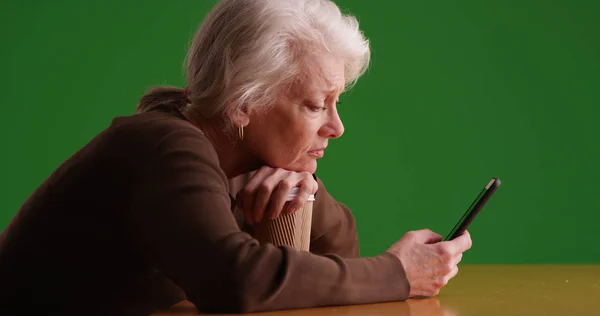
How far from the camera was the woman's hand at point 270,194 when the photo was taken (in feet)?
4.78

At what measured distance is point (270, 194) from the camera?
4.80ft

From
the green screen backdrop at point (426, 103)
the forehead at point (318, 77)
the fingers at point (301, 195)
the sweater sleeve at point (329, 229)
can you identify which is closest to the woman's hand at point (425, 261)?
the fingers at point (301, 195)

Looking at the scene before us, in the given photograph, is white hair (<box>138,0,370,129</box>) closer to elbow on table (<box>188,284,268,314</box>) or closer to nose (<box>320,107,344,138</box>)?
nose (<box>320,107,344,138</box>)

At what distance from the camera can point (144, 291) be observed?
133cm

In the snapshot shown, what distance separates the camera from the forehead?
1488 millimetres

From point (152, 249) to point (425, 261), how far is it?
424mm

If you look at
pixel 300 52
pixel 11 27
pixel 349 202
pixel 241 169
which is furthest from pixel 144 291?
pixel 11 27

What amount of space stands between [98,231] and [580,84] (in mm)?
2572

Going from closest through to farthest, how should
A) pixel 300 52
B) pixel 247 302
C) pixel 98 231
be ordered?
pixel 247 302 < pixel 98 231 < pixel 300 52

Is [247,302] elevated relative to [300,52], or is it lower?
lower

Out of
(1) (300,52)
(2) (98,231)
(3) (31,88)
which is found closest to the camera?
(2) (98,231)

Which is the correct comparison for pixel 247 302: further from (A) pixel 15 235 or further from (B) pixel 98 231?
(A) pixel 15 235

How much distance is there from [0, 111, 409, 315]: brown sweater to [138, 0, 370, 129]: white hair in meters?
0.14

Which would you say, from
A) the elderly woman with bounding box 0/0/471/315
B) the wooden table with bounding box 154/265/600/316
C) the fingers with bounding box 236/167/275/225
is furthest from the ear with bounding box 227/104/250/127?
the wooden table with bounding box 154/265/600/316
